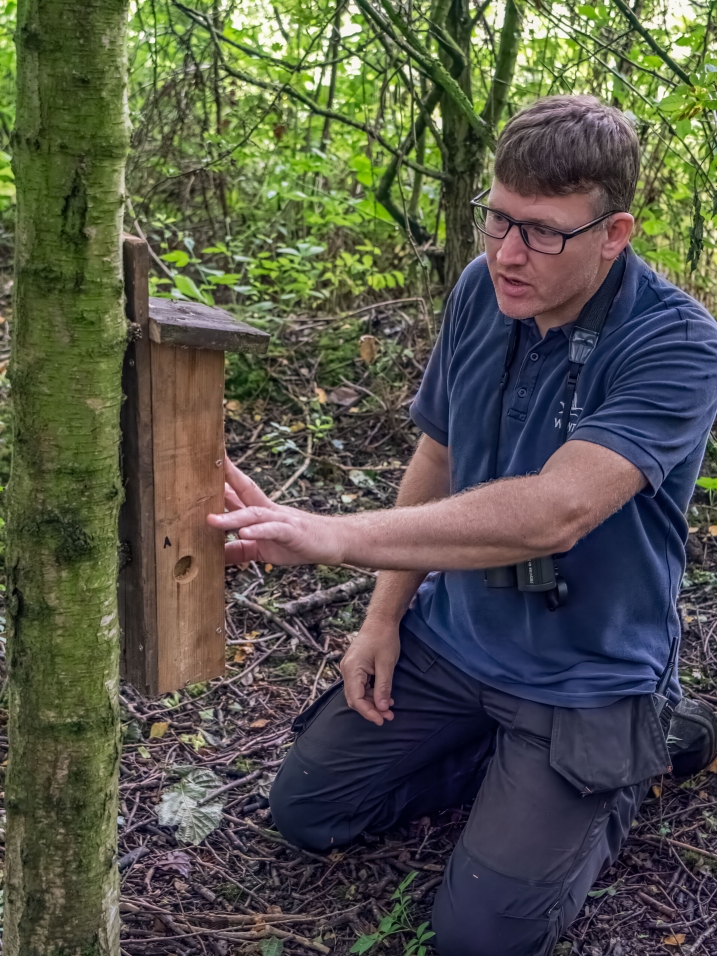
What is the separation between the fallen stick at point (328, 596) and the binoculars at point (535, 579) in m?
1.37

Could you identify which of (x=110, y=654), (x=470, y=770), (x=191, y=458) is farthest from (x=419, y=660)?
(x=110, y=654)

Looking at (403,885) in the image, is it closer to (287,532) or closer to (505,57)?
(287,532)

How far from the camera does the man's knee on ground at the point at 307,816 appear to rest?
2.60 metres

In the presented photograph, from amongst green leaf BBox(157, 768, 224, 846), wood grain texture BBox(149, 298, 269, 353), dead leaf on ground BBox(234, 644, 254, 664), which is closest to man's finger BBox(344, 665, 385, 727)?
green leaf BBox(157, 768, 224, 846)

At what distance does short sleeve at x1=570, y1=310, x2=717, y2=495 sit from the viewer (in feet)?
6.89

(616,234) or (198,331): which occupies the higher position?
(616,234)

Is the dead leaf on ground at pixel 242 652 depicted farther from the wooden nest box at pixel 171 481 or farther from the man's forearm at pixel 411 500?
the wooden nest box at pixel 171 481

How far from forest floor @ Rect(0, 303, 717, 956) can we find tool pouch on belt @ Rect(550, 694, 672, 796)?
37 cm

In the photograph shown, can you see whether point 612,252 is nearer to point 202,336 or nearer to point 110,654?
point 202,336

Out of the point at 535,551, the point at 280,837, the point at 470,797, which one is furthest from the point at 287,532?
the point at 470,797

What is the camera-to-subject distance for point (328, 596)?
3.68 meters

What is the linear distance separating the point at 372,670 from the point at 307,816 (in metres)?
0.48

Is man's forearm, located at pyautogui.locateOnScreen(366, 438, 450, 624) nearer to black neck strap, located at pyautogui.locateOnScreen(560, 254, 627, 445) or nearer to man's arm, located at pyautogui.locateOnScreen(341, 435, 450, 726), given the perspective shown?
man's arm, located at pyautogui.locateOnScreen(341, 435, 450, 726)

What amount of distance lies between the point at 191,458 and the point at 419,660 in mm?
1186
